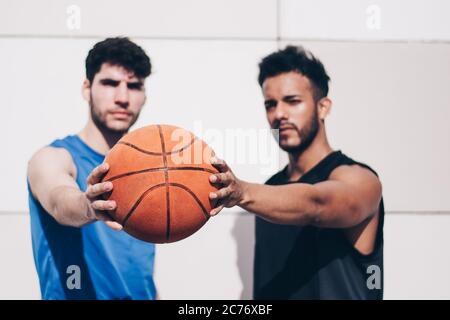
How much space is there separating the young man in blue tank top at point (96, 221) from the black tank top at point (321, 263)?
2.34ft

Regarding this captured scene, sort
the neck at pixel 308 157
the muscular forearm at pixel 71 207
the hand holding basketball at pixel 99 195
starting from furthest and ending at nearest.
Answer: the neck at pixel 308 157
the muscular forearm at pixel 71 207
the hand holding basketball at pixel 99 195

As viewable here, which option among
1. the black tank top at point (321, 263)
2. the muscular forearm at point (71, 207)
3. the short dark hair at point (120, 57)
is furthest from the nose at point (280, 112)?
the muscular forearm at point (71, 207)

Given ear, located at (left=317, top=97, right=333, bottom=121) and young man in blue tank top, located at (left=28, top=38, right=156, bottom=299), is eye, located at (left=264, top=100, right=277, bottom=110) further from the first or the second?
young man in blue tank top, located at (left=28, top=38, right=156, bottom=299)

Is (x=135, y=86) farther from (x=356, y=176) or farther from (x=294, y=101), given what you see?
(x=356, y=176)

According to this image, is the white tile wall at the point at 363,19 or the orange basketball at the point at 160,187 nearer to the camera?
the orange basketball at the point at 160,187

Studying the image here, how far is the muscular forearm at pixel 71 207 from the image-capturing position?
1.68m

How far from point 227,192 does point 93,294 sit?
4.09 feet

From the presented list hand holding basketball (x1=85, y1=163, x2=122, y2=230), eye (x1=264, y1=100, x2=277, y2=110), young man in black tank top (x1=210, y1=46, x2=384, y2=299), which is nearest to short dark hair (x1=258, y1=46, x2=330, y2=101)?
young man in black tank top (x1=210, y1=46, x2=384, y2=299)

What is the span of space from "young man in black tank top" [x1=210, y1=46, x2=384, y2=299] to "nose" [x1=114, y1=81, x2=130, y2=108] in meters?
0.81

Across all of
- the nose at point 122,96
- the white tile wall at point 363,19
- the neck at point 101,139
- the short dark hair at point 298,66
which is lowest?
the neck at point 101,139

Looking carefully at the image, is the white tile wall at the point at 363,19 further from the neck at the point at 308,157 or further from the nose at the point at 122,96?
the nose at the point at 122,96

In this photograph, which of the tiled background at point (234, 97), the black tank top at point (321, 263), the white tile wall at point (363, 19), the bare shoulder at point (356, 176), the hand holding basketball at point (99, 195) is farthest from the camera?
the white tile wall at point (363, 19)

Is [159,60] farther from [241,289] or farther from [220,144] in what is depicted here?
[241,289]

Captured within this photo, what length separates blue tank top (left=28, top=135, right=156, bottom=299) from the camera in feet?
7.97
